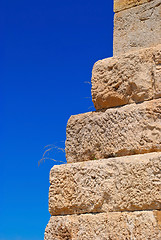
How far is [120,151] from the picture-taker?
3047 millimetres

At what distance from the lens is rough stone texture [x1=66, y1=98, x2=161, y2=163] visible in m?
2.94

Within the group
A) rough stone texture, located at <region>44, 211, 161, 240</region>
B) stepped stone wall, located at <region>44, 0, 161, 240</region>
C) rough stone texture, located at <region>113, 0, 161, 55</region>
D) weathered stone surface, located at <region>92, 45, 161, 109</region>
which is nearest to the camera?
rough stone texture, located at <region>44, 211, 161, 240</region>

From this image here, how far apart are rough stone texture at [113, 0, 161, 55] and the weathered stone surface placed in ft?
0.64

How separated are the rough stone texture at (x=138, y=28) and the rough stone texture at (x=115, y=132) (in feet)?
2.14

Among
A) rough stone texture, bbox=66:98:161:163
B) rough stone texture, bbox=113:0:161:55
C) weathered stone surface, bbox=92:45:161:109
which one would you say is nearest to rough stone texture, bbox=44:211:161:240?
rough stone texture, bbox=66:98:161:163

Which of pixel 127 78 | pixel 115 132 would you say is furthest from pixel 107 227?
pixel 127 78

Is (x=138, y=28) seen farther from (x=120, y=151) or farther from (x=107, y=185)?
(x=107, y=185)

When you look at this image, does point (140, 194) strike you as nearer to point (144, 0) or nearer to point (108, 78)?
point (108, 78)

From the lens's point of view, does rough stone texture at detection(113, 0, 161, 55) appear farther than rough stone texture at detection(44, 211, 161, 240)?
Yes

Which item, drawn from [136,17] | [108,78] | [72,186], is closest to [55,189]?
[72,186]

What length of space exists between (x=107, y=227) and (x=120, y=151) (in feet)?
2.11

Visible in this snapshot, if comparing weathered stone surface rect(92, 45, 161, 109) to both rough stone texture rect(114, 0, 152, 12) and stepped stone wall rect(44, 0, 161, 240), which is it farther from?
rough stone texture rect(114, 0, 152, 12)

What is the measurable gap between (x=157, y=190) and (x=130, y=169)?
280mm

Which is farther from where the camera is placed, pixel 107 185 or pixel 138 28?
pixel 138 28
